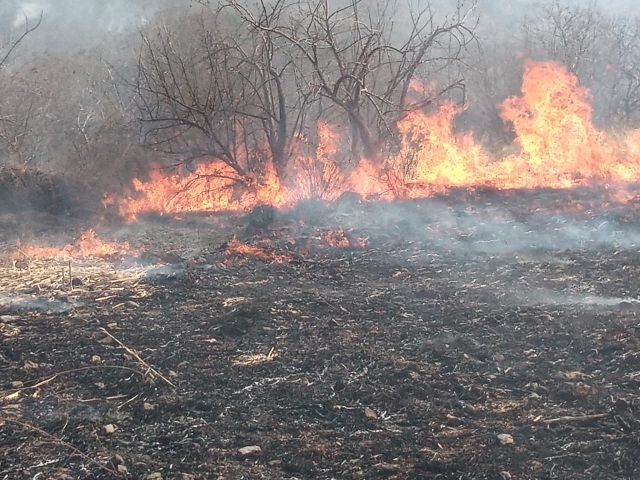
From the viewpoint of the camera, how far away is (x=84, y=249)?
888 cm

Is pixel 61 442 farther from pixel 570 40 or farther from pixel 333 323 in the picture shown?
pixel 570 40

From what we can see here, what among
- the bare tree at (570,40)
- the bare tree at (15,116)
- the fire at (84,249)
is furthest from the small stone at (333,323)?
the bare tree at (570,40)

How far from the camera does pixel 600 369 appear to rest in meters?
4.62

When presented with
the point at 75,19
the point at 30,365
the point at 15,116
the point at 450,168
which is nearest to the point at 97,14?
the point at 75,19

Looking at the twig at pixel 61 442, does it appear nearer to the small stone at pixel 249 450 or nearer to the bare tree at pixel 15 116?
the small stone at pixel 249 450

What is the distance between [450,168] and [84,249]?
7.12 metres

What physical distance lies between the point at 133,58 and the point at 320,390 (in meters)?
18.0

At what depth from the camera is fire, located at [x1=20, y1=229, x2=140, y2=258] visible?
8.61 metres

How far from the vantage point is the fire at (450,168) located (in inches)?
448

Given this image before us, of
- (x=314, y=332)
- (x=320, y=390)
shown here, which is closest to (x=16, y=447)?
(x=320, y=390)

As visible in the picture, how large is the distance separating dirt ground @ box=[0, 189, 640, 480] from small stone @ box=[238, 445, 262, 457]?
0.01 m

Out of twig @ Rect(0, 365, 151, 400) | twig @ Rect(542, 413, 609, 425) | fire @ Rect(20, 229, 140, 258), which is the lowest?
twig @ Rect(542, 413, 609, 425)

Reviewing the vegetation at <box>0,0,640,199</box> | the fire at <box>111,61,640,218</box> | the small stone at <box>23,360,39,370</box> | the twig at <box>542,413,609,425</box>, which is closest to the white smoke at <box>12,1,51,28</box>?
the vegetation at <box>0,0,640,199</box>

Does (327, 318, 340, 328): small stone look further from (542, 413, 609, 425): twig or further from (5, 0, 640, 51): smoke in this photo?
(5, 0, 640, 51): smoke
